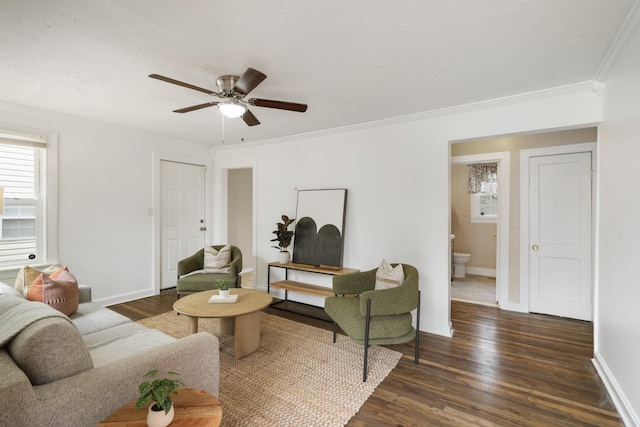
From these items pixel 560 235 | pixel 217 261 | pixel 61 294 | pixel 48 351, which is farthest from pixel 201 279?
pixel 560 235

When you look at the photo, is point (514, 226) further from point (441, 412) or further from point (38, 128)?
point (38, 128)

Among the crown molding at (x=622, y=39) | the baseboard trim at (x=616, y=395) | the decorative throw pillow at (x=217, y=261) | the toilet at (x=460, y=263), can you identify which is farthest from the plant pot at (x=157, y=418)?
the toilet at (x=460, y=263)

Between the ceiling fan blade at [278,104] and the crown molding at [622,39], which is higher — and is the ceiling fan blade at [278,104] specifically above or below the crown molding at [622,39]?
below

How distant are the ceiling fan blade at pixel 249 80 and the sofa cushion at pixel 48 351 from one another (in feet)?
5.60

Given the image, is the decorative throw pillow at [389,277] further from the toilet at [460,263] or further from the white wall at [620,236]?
the toilet at [460,263]

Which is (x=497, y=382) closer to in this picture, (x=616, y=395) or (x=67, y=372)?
(x=616, y=395)

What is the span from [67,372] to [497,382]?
2786 millimetres

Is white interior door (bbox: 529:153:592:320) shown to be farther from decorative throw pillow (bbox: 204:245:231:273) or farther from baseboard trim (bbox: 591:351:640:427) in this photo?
decorative throw pillow (bbox: 204:245:231:273)

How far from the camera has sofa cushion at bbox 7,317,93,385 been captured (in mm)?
1207

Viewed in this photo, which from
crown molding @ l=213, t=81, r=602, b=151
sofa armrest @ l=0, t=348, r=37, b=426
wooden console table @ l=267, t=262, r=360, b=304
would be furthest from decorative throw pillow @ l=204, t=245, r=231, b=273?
sofa armrest @ l=0, t=348, r=37, b=426

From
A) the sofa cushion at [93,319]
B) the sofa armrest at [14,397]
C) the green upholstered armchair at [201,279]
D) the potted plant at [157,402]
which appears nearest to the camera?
the sofa armrest at [14,397]

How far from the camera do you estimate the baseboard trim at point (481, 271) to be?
5.97 metres

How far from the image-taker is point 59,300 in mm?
2420

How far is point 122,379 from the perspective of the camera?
133cm
